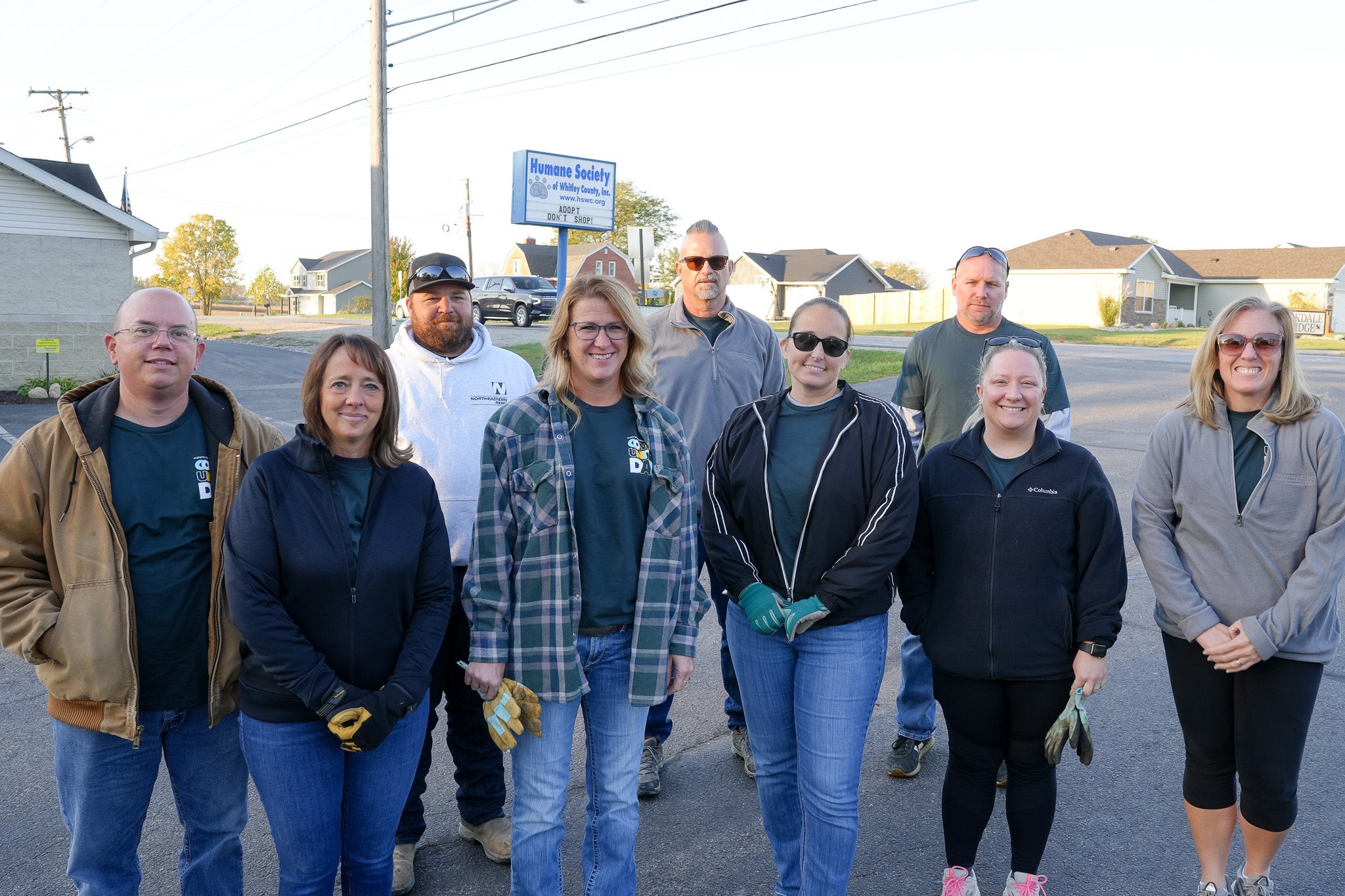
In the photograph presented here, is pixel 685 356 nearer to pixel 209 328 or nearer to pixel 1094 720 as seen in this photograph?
pixel 1094 720

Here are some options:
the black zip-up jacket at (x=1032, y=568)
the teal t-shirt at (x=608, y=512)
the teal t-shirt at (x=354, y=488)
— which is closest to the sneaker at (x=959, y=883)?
the black zip-up jacket at (x=1032, y=568)

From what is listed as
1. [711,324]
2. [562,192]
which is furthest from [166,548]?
[562,192]

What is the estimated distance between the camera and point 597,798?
2918 mm

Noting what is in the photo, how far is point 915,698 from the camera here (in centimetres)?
424

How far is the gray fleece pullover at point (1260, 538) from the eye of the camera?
3.01 m

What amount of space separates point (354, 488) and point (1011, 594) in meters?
2.08

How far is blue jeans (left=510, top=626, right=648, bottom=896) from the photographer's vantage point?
2822mm

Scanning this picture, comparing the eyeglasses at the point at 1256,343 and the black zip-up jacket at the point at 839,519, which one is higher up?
the eyeglasses at the point at 1256,343

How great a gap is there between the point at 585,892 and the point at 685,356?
2289 millimetres

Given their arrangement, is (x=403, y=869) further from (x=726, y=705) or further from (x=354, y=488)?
(x=726, y=705)

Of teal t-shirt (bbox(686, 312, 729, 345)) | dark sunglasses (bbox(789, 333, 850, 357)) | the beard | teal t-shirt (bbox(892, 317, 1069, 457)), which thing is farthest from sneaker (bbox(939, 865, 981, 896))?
the beard

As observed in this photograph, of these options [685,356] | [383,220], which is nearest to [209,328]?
[383,220]

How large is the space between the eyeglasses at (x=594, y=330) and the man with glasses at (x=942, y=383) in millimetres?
1687

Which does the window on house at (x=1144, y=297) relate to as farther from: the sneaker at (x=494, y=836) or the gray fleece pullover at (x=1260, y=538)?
the sneaker at (x=494, y=836)
